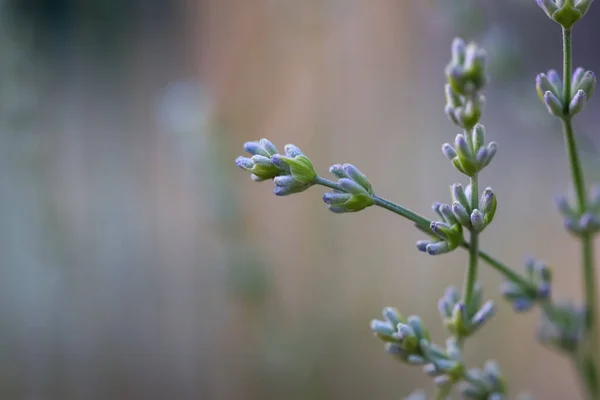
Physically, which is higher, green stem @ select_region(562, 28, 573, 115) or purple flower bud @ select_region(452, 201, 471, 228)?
green stem @ select_region(562, 28, 573, 115)

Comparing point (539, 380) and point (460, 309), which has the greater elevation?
point (460, 309)

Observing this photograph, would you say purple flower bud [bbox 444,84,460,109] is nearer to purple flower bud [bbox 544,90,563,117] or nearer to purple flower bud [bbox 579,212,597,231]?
purple flower bud [bbox 544,90,563,117]

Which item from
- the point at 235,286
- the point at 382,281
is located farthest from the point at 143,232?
the point at 235,286

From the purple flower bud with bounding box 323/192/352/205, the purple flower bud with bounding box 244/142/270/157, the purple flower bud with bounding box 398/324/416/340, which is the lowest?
the purple flower bud with bounding box 398/324/416/340

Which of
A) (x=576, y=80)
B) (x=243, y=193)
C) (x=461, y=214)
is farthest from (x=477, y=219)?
(x=243, y=193)

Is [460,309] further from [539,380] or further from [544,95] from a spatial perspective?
[539,380]

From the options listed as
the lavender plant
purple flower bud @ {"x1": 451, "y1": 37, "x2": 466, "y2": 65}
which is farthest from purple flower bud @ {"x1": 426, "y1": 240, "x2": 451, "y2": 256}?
purple flower bud @ {"x1": 451, "y1": 37, "x2": 466, "y2": 65}

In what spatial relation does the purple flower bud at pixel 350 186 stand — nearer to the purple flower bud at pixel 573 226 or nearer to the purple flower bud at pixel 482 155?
the purple flower bud at pixel 482 155
